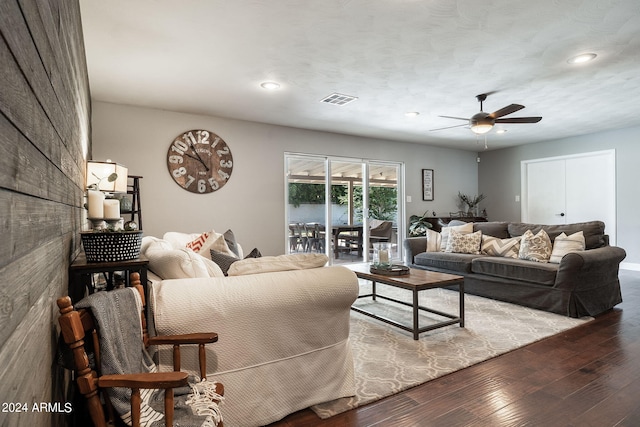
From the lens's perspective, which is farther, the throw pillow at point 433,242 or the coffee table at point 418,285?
the throw pillow at point 433,242

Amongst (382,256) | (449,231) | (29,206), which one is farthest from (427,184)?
(29,206)

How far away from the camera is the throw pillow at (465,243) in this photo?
472 cm

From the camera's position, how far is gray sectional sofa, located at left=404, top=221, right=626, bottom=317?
3.42 meters

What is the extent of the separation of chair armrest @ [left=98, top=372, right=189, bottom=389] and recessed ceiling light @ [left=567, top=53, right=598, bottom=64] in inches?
155

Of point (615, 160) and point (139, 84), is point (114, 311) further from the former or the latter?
point (615, 160)

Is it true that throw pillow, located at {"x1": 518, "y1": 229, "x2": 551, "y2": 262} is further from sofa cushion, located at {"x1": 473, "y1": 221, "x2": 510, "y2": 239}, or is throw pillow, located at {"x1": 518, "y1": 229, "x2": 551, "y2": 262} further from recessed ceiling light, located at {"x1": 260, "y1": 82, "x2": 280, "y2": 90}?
recessed ceiling light, located at {"x1": 260, "y1": 82, "x2": 280, "y2": 90}

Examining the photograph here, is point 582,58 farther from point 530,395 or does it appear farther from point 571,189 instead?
point 571,189

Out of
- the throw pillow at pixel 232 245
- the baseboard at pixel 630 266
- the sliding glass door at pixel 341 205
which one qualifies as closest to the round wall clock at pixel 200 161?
the sliding glass door at pixel 341 205

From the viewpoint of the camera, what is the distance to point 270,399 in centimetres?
176

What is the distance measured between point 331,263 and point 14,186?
5.63 metres

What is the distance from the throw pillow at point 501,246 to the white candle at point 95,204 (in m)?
4.34

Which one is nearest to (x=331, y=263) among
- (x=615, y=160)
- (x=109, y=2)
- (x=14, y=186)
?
(x=109, y=2)

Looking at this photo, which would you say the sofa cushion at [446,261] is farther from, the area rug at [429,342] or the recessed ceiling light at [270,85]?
the recessed ceiling light at [270,85]

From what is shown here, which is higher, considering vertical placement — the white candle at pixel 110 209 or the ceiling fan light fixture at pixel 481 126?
the ceiling fan light fixture at pixel 481 126
